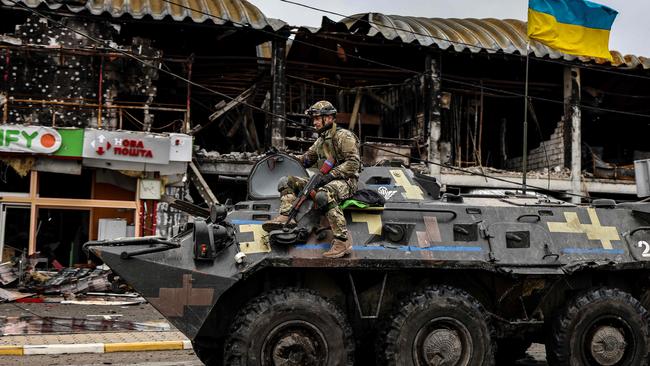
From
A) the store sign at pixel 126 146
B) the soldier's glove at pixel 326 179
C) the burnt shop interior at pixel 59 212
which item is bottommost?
the burnt shop interior at pixel 59 212

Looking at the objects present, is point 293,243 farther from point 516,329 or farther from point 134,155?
point 134,155

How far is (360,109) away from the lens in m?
21.8

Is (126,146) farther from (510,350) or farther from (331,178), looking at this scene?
(510,350)

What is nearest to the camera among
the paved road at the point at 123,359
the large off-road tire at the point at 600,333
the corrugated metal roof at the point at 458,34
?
the large off-road tire at the point at 600,333

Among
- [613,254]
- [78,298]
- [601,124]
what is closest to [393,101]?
[601,124]

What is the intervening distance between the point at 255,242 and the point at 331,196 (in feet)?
2.74

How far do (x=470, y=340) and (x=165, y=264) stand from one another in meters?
2.86

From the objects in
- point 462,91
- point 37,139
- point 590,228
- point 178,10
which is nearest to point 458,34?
point 462,91

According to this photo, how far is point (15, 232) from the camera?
18422mm

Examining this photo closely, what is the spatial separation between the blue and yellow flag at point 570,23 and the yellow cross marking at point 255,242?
34.3 ft

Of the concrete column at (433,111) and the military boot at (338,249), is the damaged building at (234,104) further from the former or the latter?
the military boot at (338,249)

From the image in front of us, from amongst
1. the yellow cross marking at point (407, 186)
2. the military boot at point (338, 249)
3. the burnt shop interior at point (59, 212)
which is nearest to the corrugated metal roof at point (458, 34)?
the burnt shop interior at point (59, 212)

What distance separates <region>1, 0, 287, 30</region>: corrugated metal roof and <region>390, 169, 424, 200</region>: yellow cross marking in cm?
880

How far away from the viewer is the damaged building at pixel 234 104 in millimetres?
17203
